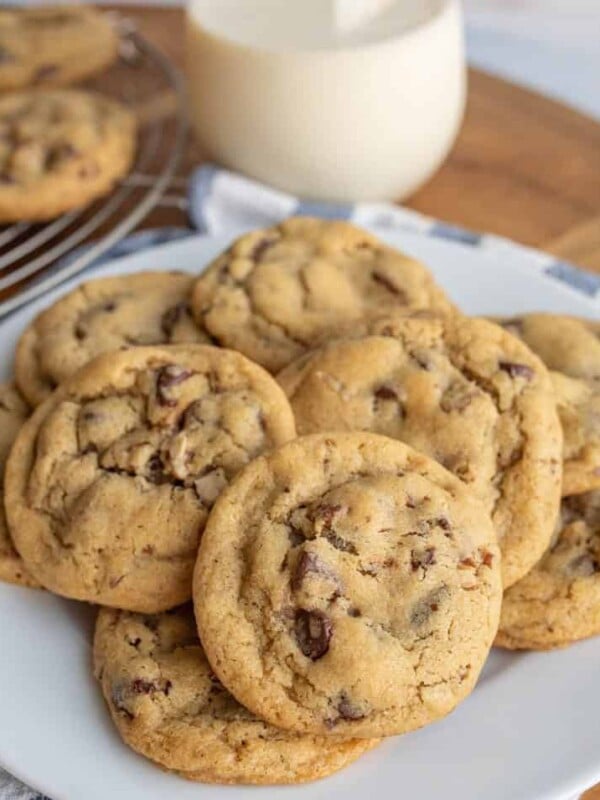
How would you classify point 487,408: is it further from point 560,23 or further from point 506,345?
point 560,23

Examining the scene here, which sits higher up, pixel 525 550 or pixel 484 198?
pixel 525 550

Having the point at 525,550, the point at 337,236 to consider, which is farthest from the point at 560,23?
the point at 525,550

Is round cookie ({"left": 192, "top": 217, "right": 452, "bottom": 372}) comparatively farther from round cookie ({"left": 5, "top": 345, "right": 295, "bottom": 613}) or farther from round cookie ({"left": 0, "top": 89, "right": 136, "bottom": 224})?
round cookie ({"left": 0, "top": 89, "right": 136, "bottom": 224})

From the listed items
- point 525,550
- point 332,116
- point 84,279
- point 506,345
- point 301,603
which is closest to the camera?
point 301,603

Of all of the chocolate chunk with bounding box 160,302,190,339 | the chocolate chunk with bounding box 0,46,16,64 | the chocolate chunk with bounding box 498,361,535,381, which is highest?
the chocolate chunk with bounding box 498,361,535,381

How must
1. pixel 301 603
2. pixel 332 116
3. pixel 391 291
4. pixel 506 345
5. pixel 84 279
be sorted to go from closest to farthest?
pixel 301 603, pixel 506 345, pixel 391 291, pixel 84 279, pixel 332 116

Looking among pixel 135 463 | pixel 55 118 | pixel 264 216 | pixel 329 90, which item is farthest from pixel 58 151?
pixel 135 463

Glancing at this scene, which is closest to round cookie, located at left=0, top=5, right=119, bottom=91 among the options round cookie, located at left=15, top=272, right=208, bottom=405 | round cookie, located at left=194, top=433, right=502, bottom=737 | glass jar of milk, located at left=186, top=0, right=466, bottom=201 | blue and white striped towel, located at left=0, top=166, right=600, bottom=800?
glass jar of milk, located at left=186, top=0, right=466, bottom=201
